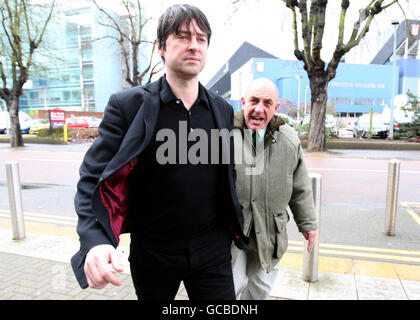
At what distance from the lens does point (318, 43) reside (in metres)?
12.8

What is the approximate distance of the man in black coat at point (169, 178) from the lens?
1.38 m

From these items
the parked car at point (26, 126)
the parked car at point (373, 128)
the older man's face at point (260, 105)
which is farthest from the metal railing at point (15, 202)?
the parked car at point (26, 126)

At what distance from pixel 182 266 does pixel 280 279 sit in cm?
181

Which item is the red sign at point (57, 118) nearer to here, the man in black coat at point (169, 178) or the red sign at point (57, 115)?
the red sign at point (57, 115)

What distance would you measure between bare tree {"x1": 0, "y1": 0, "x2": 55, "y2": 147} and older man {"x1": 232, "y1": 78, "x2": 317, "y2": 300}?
19.3m

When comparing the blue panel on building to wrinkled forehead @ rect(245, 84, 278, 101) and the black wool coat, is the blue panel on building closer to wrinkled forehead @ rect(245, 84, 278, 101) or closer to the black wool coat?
wrinkled forehead @ rect(245, 84, 278, 101)

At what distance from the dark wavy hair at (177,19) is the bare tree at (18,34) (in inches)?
760

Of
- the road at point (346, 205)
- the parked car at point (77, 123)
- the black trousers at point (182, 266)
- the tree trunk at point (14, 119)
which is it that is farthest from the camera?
the parked car at point (77, 123)

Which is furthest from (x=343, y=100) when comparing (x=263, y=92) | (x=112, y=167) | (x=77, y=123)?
(x=112, y=167)

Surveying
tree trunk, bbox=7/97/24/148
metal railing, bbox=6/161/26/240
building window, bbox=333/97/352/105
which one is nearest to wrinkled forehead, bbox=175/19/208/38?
metal railing, bbox=6/161/26/240

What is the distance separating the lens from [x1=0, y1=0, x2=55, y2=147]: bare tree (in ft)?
56.4
